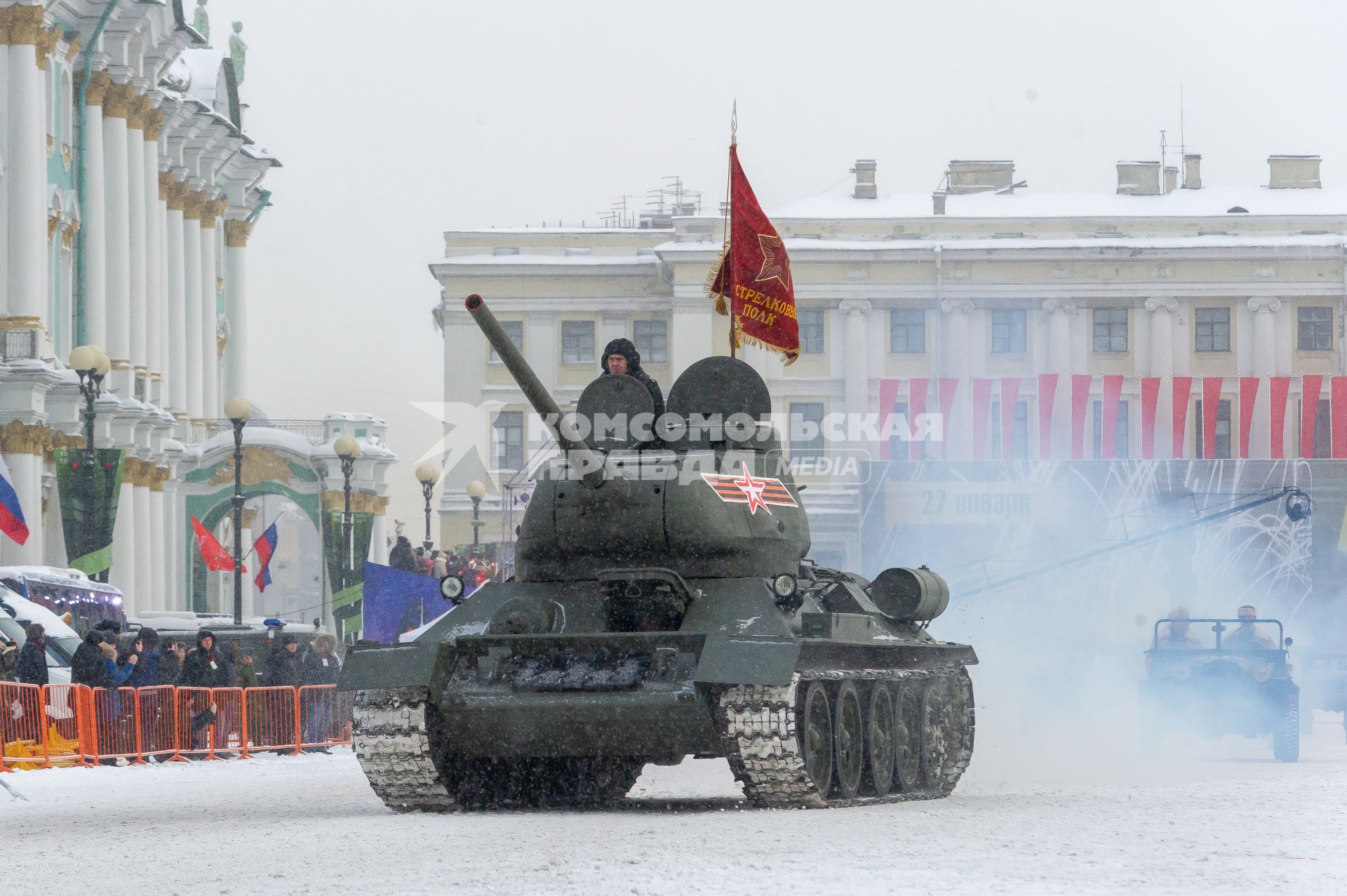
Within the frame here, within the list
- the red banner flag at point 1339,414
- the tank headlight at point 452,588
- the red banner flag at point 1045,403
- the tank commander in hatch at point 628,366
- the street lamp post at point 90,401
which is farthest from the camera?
the red banner flag at point 1045,403

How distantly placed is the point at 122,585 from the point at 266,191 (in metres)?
17.7

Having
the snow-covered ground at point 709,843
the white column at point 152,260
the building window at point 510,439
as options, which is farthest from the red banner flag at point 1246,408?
the snow-covered ground at point 709,843

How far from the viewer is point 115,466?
1160 inches

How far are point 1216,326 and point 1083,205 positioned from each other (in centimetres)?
528

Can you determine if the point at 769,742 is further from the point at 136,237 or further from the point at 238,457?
the point at 136,237

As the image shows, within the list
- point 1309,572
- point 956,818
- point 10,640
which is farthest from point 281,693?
point 1309,572

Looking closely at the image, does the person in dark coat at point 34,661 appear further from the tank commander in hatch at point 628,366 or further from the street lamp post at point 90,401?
the street lamp post at point 90,401

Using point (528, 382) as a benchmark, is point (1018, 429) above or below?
below

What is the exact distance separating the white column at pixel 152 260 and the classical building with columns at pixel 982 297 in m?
23.8

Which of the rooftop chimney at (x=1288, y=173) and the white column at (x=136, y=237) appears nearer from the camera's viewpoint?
the white column at (x=136, y=237)

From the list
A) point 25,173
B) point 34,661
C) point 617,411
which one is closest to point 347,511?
point 25,173

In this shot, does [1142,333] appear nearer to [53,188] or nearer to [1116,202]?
[1116,202]

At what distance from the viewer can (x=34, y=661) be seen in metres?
19.1

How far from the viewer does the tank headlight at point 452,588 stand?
1370 centimetres
